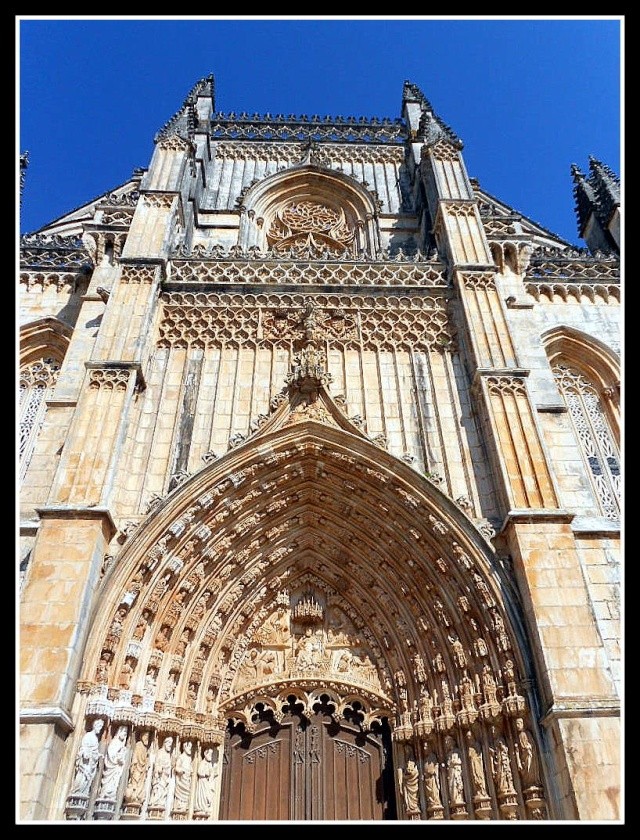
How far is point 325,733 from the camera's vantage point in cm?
843

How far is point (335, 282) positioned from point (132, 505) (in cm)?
571

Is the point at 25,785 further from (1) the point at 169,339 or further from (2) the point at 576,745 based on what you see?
(1) the point at 169,339

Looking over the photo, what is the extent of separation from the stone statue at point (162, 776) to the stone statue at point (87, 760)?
854 mm

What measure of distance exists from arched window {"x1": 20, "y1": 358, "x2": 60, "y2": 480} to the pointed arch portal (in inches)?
146

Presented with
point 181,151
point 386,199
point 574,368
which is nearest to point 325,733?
point 574,368

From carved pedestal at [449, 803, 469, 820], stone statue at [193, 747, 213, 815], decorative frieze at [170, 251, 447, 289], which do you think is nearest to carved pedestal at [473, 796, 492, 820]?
carved pedestal at [449, 803, 469, 820]

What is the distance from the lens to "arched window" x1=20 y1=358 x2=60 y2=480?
34.3ft

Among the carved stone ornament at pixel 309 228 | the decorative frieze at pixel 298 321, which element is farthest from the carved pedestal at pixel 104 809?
the carved stone ornament at pixel 309 228

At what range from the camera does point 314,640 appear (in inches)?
359

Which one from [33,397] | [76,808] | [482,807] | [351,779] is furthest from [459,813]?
[33,397]

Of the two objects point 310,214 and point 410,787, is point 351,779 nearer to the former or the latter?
point 410,787

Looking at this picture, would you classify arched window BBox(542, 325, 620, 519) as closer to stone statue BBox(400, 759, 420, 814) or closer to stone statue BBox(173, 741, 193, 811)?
stone statue BBox(400, 759, 420, 814)

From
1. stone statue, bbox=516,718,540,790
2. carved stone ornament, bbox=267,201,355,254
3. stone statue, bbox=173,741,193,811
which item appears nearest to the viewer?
stone statue, bbox=516,718,540,790

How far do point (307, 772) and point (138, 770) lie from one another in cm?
231
